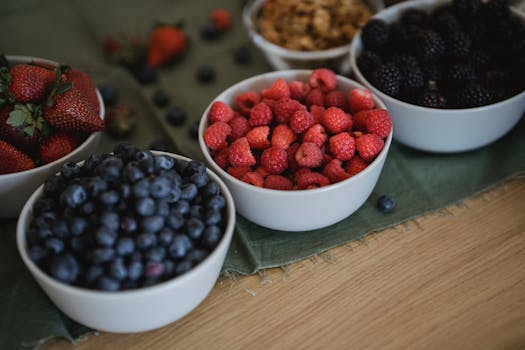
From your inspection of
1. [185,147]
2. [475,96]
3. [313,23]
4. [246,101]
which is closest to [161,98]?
[185,147]

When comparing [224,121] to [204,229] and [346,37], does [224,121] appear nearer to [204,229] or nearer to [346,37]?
[204,229]

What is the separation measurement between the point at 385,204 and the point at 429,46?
0.39 m

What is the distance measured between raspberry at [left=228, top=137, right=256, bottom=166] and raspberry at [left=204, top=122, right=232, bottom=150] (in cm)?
4

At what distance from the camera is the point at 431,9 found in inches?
54.0

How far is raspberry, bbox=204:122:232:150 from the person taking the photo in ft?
3.51

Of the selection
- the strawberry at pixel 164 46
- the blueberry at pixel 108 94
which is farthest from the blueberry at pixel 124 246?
the strawberry at pixel 164 46

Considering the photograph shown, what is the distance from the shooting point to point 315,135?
3.43ft

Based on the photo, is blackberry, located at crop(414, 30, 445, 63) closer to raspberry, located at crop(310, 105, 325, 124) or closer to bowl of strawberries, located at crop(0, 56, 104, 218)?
raspberry, located at crop(310, 105, 325, 124)

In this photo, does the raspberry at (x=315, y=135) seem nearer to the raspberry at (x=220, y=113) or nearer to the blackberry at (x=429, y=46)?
the raspberry at (x=220, y=113)

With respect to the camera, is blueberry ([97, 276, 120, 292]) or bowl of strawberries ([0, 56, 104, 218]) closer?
blueberry ([97, 276, 120, 292])

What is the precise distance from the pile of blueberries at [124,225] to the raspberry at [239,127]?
177 mm

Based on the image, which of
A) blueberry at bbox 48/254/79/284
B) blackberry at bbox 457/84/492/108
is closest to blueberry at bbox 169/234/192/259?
blueberry at bbox 48/254/79/284

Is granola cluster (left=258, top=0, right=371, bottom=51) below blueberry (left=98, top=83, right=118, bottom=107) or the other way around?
the other way around

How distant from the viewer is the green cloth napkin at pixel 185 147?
1005mm
